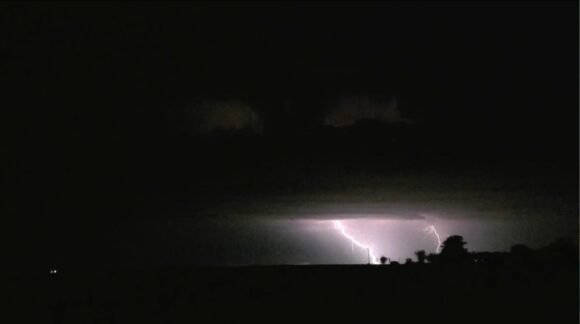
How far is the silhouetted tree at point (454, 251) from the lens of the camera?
72644 millimetres

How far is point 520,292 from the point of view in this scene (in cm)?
3984

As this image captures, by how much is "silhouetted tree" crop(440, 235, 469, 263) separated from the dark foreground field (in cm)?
1862

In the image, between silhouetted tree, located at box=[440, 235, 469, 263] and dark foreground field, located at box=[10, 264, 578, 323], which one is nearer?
dark foreground field, located at box=[10, 264, 578, 323]

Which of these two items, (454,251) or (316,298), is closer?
(316,298)

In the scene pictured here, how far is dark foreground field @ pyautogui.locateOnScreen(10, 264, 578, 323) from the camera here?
1236 inches

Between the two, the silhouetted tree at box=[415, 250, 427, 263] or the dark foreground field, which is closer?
the dark foreground field

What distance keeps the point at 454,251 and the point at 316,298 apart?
131 ft

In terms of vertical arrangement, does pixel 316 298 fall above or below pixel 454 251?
below

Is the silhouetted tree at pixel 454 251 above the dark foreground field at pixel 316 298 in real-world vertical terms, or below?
above

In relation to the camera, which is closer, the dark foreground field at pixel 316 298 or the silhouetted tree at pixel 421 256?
the dark foreground field at pixel 316 298

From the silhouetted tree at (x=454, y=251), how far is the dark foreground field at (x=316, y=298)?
18.6 m

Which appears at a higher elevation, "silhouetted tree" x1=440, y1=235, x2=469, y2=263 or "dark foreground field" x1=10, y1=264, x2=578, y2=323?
"silhouetted tree" x1=440, y1=235, x2=469, y2=263

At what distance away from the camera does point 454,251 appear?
75.2 meters

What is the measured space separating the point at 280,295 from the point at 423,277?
1313cm
